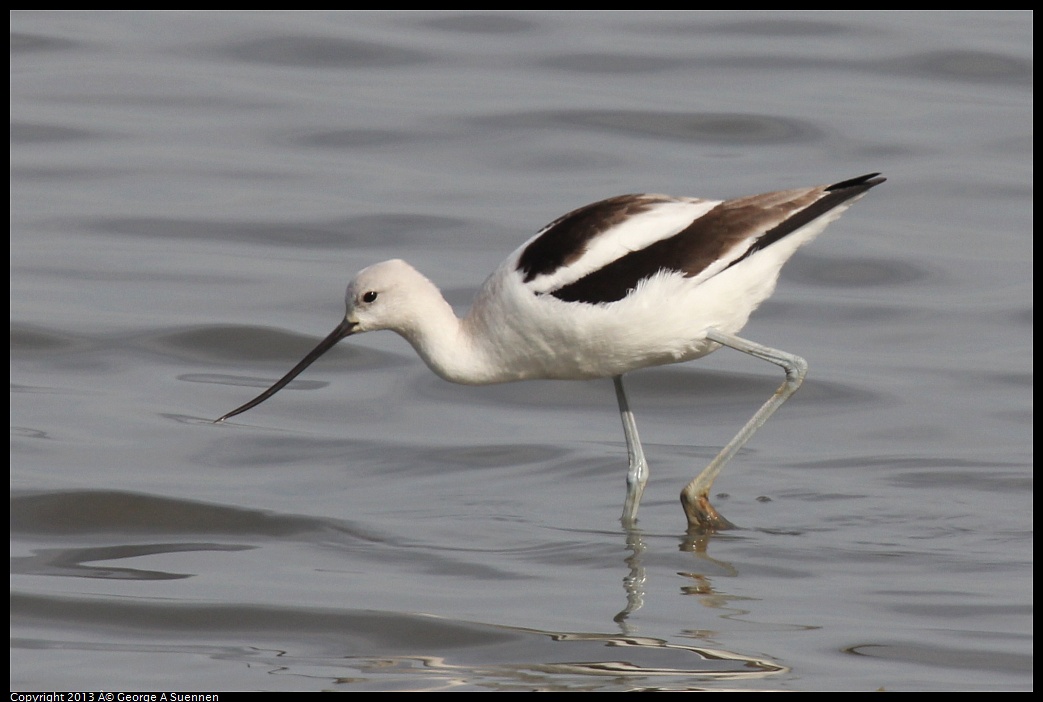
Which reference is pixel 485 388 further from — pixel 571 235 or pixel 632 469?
pixel 571 235

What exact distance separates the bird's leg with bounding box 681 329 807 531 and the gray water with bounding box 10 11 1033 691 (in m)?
0.12

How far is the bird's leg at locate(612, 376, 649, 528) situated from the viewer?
24.7 ft

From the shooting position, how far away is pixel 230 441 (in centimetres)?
884

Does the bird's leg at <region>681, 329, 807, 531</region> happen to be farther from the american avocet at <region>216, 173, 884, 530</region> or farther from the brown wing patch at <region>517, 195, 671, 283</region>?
the brown wing patch at <region>517, 195, 671, 283</region>

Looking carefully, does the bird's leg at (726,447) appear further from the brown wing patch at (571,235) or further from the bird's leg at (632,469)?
the brown wing patch at (571,235)

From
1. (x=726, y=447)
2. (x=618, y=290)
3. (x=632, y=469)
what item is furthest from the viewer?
(x=632, y=469)

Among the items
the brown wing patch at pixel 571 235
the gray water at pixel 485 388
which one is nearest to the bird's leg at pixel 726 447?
the gray water at pixel 485 388

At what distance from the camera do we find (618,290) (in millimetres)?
6984

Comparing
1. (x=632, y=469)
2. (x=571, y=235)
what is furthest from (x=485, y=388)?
(x=571, y=235)

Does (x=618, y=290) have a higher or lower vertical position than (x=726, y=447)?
higher

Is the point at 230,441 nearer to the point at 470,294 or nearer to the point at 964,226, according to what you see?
the point at 470,294

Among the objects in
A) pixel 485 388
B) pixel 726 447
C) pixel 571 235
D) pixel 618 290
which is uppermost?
pixel 571 235

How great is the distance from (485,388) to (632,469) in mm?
2575
